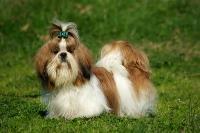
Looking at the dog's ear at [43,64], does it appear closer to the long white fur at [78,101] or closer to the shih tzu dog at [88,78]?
the shih tzu dog at [88,78]

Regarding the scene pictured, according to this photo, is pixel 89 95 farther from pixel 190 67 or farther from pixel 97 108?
pixel 190 67

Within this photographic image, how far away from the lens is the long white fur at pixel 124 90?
11.5 meters

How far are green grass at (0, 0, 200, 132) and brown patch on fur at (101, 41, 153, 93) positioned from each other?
2.00 feet

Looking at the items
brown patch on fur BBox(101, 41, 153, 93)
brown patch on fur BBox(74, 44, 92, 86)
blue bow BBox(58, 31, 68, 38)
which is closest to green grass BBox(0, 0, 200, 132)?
brown patch on fur BBox(101, 41, 153, 93)

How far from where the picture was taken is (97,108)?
11031 millimetres

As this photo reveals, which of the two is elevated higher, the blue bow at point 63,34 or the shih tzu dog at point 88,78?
the blue bow at point 63,34

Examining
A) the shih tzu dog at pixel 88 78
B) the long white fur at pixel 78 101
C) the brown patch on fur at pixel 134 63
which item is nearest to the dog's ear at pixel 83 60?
the shih tzu dog at pixel 88 78

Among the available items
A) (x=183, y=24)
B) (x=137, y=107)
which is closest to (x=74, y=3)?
(x=183, y=24)

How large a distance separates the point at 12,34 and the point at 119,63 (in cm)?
1272

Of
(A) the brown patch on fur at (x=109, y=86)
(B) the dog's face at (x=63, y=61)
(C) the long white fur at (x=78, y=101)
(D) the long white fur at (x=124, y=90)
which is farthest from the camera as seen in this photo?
(D) the long white fur at (x=124, y=90)

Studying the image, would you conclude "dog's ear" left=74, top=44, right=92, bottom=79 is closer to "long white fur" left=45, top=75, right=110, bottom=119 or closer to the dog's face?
the dog's face

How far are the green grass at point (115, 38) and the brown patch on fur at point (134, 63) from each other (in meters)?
0.61

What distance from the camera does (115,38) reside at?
2361 centimetres

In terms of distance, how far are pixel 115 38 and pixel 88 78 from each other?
42.3 feet
